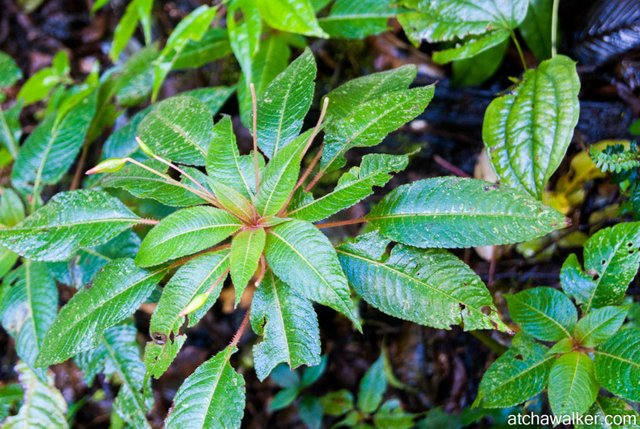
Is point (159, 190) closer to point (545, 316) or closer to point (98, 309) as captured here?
point (98, 309)

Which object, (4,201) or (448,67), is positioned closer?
(4,201)

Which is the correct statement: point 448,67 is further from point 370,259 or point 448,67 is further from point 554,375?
point 554,375

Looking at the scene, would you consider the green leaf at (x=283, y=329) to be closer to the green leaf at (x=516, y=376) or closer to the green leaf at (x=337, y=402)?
the green leaf at (x=516, y=376)

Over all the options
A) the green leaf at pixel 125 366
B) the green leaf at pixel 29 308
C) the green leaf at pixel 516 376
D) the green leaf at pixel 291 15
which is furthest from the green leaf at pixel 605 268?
the green leaf at pixel 29 308

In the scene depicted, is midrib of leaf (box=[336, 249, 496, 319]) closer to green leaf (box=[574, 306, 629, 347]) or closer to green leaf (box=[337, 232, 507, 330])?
green leaf (box=[337, 232, 507, 330])

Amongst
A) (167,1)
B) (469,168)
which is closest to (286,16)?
(469,168)

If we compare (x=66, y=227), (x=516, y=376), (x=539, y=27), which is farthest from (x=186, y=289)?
(x=539, y=27)
